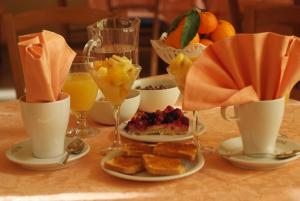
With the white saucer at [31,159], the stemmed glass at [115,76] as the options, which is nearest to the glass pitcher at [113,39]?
the stemmed glass at [115,76]

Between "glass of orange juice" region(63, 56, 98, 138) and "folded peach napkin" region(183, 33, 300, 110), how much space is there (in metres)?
0.28

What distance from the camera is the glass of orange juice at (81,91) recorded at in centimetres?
112

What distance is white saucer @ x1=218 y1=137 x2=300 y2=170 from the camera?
35.8 inches

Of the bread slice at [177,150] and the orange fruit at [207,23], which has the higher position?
the orange fruit at [207,23]

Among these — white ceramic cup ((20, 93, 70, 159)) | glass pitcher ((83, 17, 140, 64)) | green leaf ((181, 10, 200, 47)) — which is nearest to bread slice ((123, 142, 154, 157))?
white ceramic cup ((20, 93, 70, 159))

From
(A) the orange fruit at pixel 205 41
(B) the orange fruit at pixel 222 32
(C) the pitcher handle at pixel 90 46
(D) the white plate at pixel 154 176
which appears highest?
(B) the orange fruit at pixel 222 32

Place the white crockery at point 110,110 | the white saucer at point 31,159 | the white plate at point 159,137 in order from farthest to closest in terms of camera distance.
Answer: the white crockery at point 110,110 < the white plate at point 159,137 < the white saucer at point 31,159

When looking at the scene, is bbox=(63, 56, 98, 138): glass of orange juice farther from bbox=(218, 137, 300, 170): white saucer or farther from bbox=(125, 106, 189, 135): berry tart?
bbox=(218, 137, 300, 170): white saucer

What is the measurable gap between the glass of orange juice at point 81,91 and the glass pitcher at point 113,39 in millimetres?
38

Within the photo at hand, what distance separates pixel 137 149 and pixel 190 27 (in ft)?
1.27

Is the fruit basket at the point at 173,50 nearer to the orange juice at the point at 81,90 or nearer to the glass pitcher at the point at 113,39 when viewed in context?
the glass pitcher at the point at 113,39

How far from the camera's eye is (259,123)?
912mm

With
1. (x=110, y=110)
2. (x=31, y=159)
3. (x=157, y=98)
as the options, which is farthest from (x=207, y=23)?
(x=31, y=159)

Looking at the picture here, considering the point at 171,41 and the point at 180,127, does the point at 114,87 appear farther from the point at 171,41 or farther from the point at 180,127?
the point at 171,41
